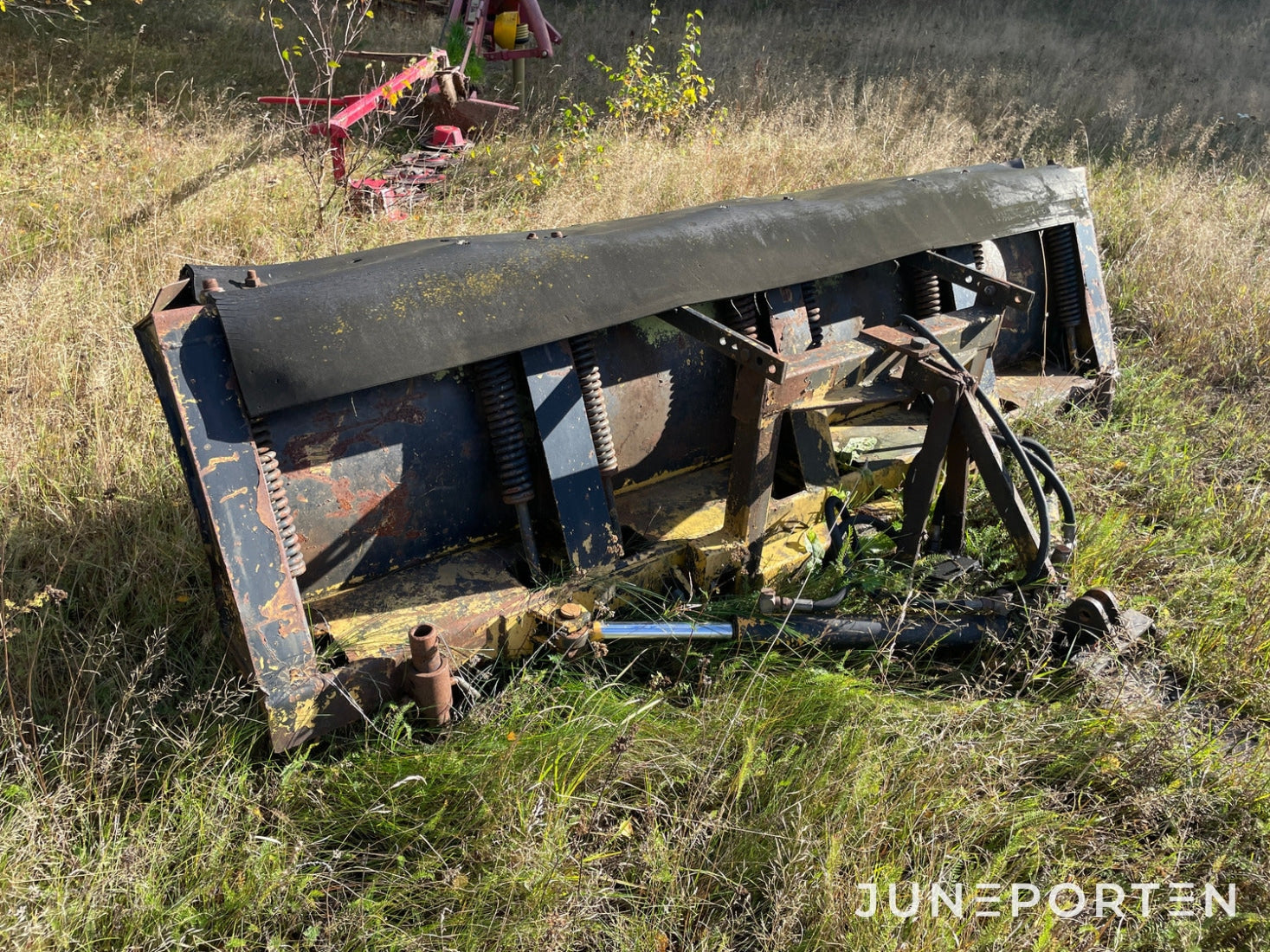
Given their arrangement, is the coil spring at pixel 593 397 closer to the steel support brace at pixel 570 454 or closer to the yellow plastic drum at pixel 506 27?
the steel support brace at pixel 570 454

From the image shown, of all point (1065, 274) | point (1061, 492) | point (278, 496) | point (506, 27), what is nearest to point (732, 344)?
point (1061, 492)

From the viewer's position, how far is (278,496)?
76.0 inches

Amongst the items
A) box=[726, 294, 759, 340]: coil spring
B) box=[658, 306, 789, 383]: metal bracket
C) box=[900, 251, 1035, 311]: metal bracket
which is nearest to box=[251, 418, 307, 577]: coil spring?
box=[658, 306, 789, 383]: metal bracket

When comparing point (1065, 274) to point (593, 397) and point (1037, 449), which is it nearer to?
point (1037, 449)

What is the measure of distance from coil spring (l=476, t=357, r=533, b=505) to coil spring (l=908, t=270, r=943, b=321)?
5.47 ft

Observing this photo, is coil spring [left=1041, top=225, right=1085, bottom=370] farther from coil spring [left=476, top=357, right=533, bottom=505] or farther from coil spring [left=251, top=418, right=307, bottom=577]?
coil spring [left=251, top=418, right=307, bottom=577]

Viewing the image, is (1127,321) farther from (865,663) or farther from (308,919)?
(308,919)

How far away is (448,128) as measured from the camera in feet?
19.2

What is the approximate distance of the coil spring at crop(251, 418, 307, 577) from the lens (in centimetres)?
192

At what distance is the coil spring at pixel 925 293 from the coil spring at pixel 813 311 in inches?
19.2

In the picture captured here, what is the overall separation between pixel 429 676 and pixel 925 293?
2.26 m

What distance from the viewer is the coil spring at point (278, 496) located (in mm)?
1915

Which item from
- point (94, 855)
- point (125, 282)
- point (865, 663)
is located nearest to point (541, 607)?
point (865, 663)

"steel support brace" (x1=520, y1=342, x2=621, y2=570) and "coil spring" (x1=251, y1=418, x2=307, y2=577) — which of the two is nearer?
"coil spring" (x1=251, y1=418, x2=307, y2=577)
